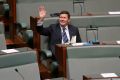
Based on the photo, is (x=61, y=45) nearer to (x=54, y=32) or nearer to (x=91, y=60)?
(x=91, y=60)

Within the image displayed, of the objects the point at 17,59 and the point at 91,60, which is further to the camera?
the point at 91,60

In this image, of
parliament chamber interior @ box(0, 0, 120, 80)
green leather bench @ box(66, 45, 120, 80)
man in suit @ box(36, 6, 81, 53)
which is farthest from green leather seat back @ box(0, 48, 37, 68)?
man in suit @ box(36, 6, 81, 53)

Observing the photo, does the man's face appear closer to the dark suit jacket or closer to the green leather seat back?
the dark suit jacket

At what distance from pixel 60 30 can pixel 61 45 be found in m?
0.31

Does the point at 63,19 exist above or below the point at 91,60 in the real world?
above

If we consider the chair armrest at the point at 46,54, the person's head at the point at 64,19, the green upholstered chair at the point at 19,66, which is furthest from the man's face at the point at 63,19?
the green upholstered chair at the point at 19,66

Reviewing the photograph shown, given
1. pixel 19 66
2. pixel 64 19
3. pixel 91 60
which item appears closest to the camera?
pixel 19 66

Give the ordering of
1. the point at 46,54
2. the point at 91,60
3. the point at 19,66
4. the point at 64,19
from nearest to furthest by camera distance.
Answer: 1. the point at 19,66
2. the point at 91,60
3. the point at 46,54
4. the point at 64,19

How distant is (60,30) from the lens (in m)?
1.48

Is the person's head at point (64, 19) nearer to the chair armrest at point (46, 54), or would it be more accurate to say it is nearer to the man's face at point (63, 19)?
the man's face at point (63, 19)

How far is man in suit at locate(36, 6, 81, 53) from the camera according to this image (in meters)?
1.45

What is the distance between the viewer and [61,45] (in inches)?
46.1

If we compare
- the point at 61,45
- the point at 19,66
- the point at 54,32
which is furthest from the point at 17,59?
the point at 54,32

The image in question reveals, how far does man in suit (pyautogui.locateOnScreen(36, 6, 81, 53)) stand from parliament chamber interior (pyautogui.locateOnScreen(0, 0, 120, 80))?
3 cm
